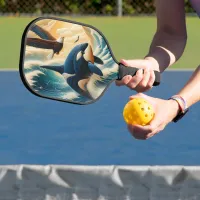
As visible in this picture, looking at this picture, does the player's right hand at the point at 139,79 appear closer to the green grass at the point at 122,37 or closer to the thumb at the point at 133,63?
the thumb at the point at 133,63

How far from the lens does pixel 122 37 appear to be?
9.16 m

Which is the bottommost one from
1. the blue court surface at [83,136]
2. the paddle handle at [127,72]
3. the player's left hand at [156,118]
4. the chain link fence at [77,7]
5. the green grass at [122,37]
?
the chain link fence at [77,7]

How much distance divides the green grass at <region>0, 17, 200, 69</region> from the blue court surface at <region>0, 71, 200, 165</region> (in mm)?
1609

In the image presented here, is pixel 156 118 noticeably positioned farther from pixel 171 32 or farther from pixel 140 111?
pixel 171 32

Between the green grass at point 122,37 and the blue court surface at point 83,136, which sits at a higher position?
the blue court surface at point 83,136

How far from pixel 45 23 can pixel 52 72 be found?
0.12 meters

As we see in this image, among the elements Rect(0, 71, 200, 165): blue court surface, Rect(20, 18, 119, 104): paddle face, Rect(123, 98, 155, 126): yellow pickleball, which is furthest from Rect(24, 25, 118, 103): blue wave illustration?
Rect(0, 71, 200, 165): blue court surface

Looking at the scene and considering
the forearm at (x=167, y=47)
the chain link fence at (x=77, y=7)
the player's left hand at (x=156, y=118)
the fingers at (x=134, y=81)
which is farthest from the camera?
the chain link fence at (x=77, y=7)

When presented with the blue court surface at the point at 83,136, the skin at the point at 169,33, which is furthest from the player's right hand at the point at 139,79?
the blue court surface at the point at 83,136

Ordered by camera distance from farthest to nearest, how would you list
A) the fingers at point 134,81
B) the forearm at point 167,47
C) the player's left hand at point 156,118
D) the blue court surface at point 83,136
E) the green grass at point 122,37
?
1. the green grass at point 122,37
2. the blue court surface at point 83,136
3. the forearm at point 167,47
4. the fingers at point 134,81
5. the player's left hand at point 156,118

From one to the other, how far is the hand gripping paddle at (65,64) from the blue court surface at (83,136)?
2482 millimetres

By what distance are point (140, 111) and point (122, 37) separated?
24.1 ft

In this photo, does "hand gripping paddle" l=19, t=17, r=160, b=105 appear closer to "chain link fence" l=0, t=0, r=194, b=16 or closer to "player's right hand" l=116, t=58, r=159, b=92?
"player's right hand" l=116, t=58, r=159, b=92

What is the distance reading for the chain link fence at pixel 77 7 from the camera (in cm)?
1151
